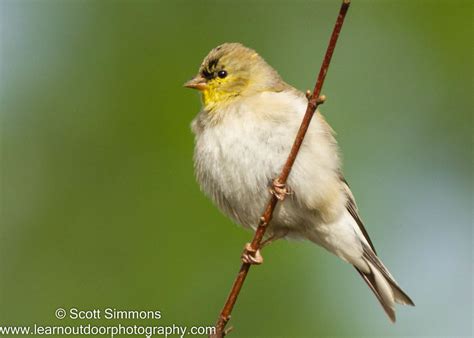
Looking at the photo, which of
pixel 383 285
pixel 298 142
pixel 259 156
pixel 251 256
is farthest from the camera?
pixel 383 285

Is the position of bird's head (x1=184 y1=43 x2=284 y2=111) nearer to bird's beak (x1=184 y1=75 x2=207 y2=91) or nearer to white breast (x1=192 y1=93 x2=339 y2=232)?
bird's beak (x1=184 y1=75 x2=207 y2=91)

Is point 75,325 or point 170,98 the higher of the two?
point 170,98

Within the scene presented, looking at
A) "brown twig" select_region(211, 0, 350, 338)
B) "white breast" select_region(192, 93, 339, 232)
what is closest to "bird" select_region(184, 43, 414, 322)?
"white breast" select_region(192, 93, 339, 232)

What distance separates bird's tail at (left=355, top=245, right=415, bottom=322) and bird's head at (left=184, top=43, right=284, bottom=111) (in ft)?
4.03

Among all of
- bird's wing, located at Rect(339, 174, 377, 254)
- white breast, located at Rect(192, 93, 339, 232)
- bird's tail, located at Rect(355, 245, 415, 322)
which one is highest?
white breast, located at Rect(192, 93, 339, 232)

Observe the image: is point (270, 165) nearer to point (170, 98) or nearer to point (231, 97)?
point (231, 97)

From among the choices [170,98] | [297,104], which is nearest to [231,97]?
[297,104]

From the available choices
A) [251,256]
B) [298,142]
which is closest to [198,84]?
[251,256]

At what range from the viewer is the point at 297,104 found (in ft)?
14.7

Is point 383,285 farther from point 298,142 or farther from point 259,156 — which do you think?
point 298,142

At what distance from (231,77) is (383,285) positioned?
1555 mm

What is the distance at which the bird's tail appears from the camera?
15.7 feet

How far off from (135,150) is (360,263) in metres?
2.22

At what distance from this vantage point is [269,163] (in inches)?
167
